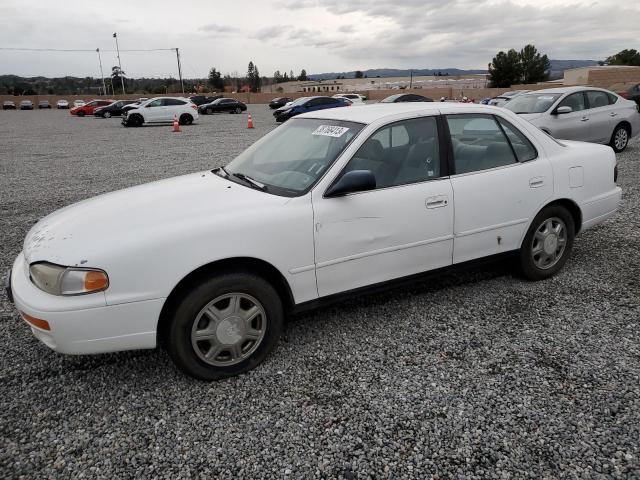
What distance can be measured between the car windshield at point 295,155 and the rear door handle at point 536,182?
151 cm

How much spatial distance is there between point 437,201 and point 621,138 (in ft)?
32.0

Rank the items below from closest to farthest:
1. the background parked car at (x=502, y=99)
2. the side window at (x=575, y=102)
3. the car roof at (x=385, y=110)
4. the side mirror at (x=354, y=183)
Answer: the side mirror at (x=354, y=183)
the car roof at (x=385, y=110)
the side window at (x=575, y=102)
the background parked car at (x=502, y=99)

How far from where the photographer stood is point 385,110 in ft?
12.0

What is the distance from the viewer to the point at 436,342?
334 cm

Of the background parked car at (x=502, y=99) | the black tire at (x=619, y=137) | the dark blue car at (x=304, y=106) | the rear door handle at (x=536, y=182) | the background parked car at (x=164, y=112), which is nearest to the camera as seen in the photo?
the rear door handle at (x=536, y=182)

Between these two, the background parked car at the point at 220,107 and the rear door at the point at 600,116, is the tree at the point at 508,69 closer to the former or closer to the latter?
the background parked car at the point at 220,107

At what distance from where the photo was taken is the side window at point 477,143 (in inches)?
145

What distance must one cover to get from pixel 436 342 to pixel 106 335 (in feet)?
6.79

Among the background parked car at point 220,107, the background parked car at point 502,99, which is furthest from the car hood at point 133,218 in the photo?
the background parked car at point 220,107

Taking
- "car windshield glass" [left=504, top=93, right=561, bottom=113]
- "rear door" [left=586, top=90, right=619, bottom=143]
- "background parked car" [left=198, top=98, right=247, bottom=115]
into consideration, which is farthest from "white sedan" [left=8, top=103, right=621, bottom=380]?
"background parked car" [left=198, top=98, right=247, bottom=115]

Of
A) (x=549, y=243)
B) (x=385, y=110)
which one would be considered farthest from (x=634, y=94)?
(x=385, y=110)

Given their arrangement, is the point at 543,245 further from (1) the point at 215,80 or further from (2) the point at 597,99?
(1) the point at 215,80

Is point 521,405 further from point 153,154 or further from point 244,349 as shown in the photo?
point 153,154

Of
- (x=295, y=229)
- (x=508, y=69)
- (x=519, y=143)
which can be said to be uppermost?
(x=508, y=69)
